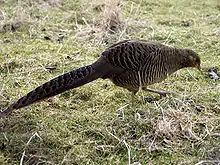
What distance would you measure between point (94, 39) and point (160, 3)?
2725 mm

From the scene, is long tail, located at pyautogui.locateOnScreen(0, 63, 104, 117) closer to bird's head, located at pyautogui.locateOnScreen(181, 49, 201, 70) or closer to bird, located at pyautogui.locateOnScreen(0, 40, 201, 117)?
bird, located at pyautogui.locateOnScreen(0, 40, 201, 117)

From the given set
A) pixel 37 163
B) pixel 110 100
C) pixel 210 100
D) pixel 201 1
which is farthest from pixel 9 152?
pixel 201 1

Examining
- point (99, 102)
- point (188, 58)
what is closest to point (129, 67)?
point (99, 102)

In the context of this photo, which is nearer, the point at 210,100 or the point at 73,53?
the point at 210,100

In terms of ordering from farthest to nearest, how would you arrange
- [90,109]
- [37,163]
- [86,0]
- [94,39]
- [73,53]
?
[86,0] < [94,39] < [73,53] < [90,109] < [37,163]

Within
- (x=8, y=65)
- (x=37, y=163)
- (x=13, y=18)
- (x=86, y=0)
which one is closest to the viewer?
(x=37, y=163)

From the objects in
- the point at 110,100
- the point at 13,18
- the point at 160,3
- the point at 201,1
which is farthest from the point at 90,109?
the point at 201,1

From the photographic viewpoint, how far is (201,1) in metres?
8.20

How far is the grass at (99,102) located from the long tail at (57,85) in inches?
11.1

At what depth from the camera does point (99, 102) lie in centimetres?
421

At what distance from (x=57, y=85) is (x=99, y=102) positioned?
0.76 m

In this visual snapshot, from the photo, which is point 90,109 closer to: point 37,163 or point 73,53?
point 37,163

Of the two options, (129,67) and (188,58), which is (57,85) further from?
(188,58)

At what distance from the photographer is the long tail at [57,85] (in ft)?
11.5
